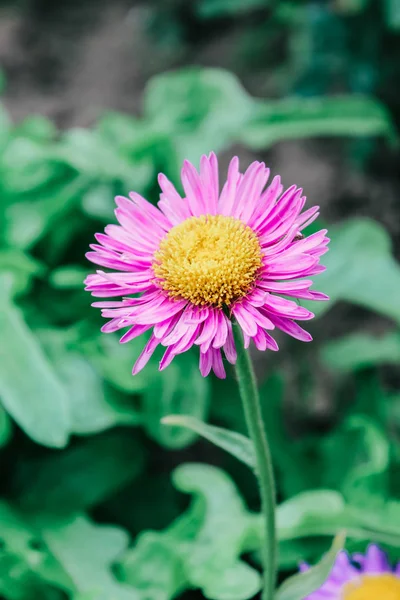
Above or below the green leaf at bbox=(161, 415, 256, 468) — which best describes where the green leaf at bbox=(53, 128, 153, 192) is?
above

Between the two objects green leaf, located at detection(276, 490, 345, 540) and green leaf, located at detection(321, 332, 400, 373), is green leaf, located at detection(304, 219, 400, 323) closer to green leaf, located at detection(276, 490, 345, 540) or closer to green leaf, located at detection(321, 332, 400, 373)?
green leaf, located at detection(321, 332, 400, 373)

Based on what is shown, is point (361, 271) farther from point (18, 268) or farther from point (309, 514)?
point (18, 268)

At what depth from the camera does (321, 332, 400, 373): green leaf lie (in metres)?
1.23

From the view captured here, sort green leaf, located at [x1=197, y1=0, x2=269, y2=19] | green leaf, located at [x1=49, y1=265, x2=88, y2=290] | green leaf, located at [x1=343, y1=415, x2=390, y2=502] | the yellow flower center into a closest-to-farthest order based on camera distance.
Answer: the yellow flower center < green leaf, located at [x1=343, y1=415, x2=390, y2=502] < green leaf, located at [x1=49, y1=265, x2=88, y2=290] < green leaf, located at [x1=197, y1=0, x2=269, y2=19]

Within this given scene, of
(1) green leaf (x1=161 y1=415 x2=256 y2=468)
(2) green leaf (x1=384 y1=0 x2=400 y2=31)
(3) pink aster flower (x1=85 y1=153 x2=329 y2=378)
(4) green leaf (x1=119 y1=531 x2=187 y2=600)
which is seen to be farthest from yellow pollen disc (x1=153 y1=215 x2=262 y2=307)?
(2) green leaf (x1=384 y1=0 x2=400 y2=31)

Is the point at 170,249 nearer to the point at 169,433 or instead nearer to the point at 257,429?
the point at 257,429

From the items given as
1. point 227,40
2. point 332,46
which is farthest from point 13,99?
point 332,46

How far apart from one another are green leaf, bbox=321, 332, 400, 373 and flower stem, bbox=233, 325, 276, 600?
1.84 ft

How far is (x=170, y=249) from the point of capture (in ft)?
1.96

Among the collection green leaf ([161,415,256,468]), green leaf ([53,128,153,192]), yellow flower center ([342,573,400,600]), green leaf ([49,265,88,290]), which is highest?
green leaf ([53,128,153,192])

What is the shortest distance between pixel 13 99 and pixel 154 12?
Answer: 22.7 inches

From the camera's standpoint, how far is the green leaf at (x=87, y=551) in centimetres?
93

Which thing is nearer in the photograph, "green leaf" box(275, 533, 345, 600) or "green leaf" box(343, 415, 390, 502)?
"green leaf" box(275, 533, 345, 600)

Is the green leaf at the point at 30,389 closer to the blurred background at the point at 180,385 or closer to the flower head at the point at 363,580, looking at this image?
the blurred background at the point at 180,385
